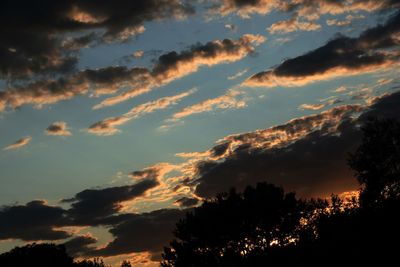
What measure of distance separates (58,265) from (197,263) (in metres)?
27.5

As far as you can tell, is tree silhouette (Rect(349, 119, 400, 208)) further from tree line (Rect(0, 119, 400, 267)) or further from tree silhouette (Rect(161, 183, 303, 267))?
tree silhouette (Rect(161, 183, 303, 267))

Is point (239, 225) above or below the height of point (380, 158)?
below

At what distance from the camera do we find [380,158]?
59438 millimetres

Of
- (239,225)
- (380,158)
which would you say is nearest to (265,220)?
(239,225)

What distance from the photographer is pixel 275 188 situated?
73562 mm

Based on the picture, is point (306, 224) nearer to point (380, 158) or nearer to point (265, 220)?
point (265, 220)

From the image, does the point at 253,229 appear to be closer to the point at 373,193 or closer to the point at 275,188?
the point at 275,188

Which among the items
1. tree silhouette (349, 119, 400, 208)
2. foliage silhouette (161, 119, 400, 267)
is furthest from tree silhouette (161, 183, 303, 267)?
tree silhouette (349, 119, 400, 208)

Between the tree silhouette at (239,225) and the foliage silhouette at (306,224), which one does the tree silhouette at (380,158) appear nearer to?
the foliage silhouette at (306,224)

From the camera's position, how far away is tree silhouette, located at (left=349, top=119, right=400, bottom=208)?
5903cm

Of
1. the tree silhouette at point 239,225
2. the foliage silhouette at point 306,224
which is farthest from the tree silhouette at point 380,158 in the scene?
the tree silhouette at point 239,225

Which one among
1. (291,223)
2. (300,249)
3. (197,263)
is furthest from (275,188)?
(300,249)

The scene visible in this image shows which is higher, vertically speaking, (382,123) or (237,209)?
(382,123)

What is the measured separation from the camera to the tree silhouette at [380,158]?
59.0 metres
